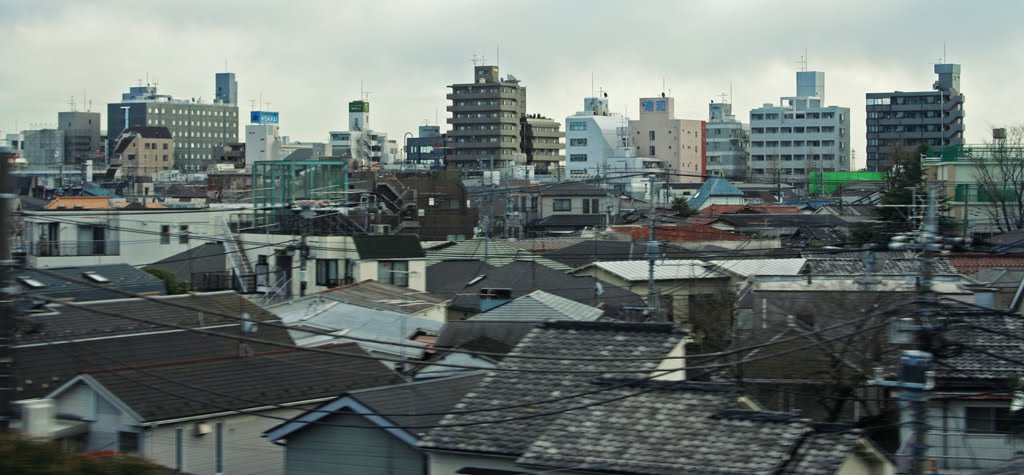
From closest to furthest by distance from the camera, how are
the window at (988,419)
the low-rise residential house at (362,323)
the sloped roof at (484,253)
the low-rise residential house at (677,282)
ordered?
the window at (988,419), the low-rise residential house at (362,323), the low-rise residential house at (677,282), the sloped roof at (484,253)

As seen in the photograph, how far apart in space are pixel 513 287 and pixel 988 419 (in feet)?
33.3

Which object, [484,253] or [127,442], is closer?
[127,442]

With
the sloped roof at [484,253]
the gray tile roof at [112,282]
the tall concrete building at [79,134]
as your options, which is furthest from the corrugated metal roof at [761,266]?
the tall concrete building at [79,134]

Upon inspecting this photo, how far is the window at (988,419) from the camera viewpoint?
7.97 meters

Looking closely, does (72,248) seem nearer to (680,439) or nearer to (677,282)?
(677,282)

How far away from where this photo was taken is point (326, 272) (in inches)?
771

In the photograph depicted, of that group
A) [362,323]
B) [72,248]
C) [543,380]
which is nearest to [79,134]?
[72,248]

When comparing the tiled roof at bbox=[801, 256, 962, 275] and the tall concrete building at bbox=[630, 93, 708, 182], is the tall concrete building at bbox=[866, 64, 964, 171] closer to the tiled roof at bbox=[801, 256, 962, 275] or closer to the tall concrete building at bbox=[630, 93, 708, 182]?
the tall concrete building at bbox=[630, 93, 708, 182]

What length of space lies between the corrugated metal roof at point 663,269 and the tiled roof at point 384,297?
3.09 m

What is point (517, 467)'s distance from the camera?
6156 millimetres

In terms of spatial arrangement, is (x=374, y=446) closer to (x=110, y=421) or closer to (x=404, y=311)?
(x=110, y=421)

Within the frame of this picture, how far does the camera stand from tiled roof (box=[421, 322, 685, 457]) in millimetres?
6457

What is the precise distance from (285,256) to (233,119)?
64785 millimetres

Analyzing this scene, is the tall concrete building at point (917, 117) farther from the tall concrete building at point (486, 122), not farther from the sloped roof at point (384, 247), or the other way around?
the sloped roof at point (384, 247)
